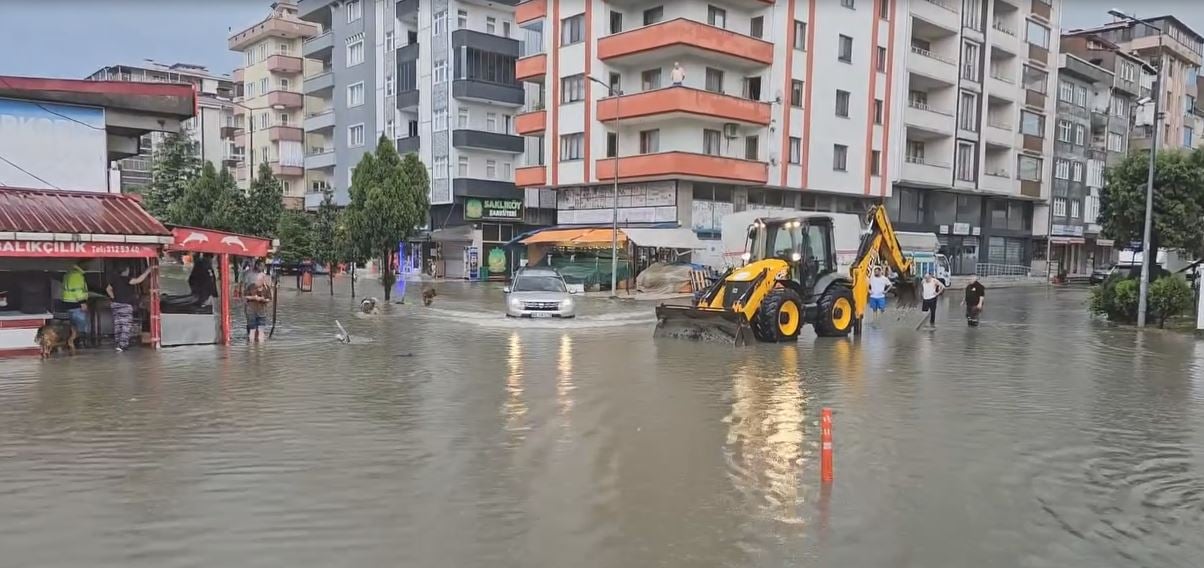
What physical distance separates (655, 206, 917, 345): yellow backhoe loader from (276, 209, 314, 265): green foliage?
3070 cm

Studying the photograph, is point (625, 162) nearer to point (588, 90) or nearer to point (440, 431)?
point (588, 90)

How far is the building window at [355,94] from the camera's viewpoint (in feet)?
180

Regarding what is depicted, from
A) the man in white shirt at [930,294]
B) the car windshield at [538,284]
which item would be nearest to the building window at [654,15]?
the car windshield at [538,284]

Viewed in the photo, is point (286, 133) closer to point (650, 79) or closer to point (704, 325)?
point (650, 79)

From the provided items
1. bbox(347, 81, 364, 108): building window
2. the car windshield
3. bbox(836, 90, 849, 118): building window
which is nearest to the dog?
the car windshield

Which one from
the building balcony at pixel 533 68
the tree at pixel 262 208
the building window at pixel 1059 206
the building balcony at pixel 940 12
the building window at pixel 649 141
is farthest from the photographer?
the building window at pixel 1059 206

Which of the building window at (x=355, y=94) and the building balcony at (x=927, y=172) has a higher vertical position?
the building window at (x=355, y=94)

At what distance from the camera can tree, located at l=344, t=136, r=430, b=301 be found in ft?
97.0

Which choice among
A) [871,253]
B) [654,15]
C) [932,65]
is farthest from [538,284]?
[932,65]

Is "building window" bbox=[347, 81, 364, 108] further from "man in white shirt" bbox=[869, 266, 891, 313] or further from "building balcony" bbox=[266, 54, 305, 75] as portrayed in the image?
"man in white shirt" bbox=[869, 266, 891, 313]

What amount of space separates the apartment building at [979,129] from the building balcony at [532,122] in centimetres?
2023

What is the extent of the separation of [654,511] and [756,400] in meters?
4.79

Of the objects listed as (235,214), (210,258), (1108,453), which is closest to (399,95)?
(235,214)

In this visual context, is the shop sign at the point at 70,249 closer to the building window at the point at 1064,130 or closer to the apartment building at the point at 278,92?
the apartment building at the point at 278,92
